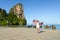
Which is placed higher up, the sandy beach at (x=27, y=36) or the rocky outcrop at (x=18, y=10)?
the rocky outcrop at (x=18, y=10)

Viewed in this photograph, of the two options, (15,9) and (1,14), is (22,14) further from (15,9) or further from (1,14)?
(1,14)

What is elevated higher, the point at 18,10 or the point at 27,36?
the point at 18,10

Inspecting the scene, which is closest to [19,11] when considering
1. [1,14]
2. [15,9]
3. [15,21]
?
[15,9]

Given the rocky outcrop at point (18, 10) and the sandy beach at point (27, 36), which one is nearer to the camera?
the sandy beach at point (27, 36)

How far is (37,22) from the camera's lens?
2356 centimetres

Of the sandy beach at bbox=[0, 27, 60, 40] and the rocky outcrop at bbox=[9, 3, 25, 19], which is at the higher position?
the rocky outcrop at bbox=[9, 3, 25, 19]

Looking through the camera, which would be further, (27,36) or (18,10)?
(18,10)

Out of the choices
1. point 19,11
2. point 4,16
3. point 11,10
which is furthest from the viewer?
point 19,11

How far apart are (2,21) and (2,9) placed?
15192mm

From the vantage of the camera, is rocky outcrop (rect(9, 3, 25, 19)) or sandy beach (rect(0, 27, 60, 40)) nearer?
sandy beach (rect(0, 27, 60, 40))

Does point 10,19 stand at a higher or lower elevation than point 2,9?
lower

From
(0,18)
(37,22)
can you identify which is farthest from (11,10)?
(37,22)

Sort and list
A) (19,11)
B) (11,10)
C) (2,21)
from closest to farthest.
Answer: (2,21)
(11,10)
(19,11)

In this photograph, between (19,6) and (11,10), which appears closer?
(11,10)
